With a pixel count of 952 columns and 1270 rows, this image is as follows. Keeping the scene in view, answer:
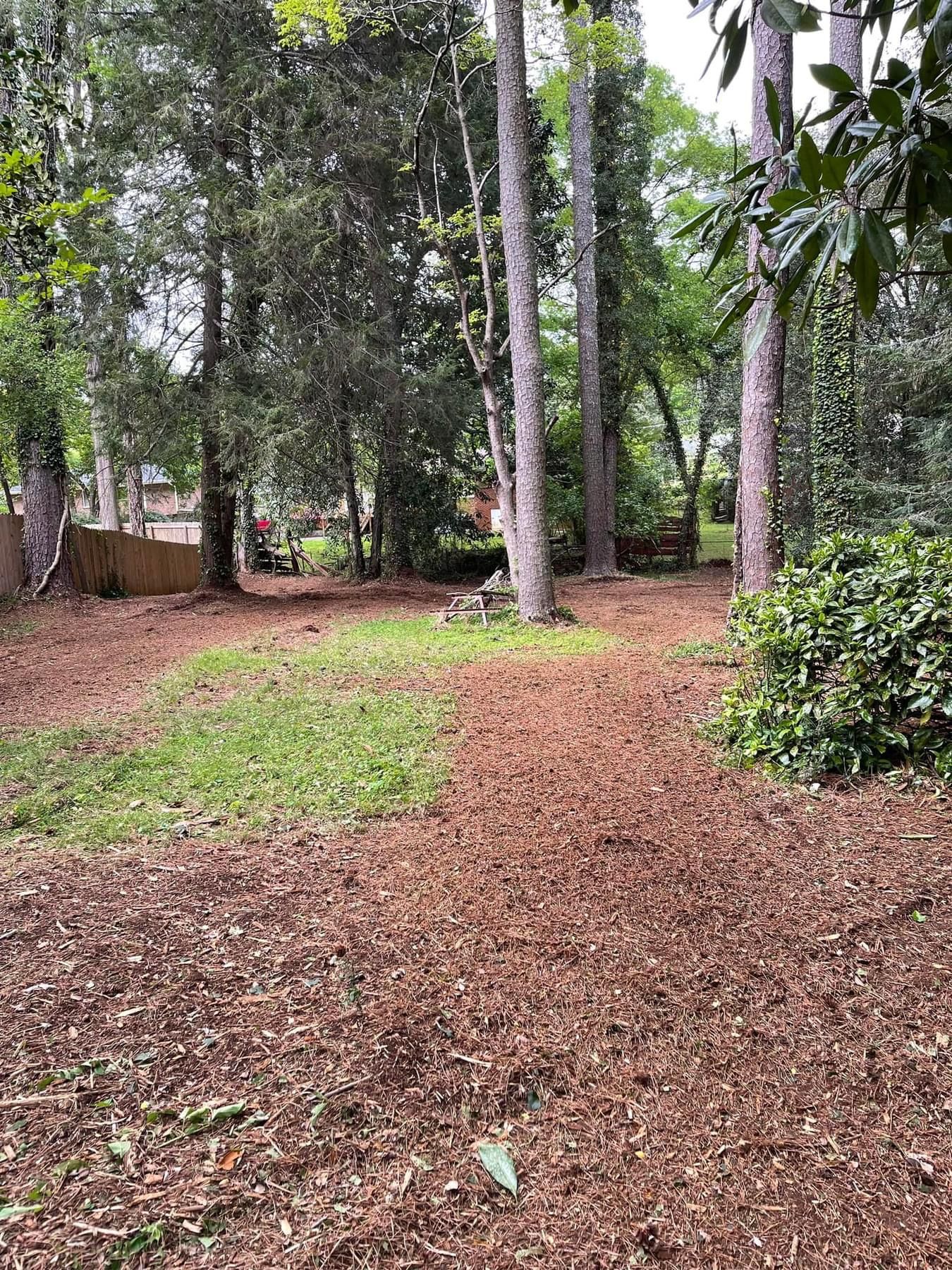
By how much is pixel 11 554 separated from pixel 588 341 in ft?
35.9

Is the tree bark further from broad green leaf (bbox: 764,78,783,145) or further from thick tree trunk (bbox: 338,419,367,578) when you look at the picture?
broad green leaf (bbox: 764,78,783,145)

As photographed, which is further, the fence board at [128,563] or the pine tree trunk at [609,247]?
the pine tree trunk at [609,247]

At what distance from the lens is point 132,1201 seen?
4.32 feet

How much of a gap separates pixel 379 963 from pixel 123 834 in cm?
157

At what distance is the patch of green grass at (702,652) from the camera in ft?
19.1

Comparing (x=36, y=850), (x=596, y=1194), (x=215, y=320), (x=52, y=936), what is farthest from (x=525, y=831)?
(x=215, y=320)

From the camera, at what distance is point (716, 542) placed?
2270 centimetres

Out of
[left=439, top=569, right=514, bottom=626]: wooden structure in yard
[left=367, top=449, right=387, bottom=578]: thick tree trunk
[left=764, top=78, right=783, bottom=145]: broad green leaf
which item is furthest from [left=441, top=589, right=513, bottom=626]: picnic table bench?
[left=764, top=78, right=783, bottom=145]: broad green leaf

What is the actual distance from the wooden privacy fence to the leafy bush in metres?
10.7

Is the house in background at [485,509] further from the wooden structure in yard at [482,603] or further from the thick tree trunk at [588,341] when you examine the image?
the wooden structure in yard at [482,603]

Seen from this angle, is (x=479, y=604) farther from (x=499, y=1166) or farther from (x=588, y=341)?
(x=499, y=1166)

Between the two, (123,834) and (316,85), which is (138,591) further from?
(123,834)

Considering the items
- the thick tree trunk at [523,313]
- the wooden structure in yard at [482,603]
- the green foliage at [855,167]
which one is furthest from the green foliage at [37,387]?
the green foliage at [855,167]

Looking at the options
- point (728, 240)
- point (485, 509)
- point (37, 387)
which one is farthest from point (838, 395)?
point (485, 509)
